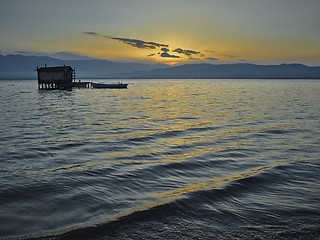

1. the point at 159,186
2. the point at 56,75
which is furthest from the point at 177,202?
the point at 56,75

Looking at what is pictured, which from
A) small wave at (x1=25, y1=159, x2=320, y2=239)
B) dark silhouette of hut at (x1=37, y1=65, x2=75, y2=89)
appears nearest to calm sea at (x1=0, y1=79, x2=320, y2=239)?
small wave at (x1=25, y1=159, x2=320, y2=239)

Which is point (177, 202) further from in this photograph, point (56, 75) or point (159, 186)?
point (56, 75)

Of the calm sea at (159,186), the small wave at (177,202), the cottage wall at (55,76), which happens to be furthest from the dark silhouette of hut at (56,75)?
the small wave at (177,202)

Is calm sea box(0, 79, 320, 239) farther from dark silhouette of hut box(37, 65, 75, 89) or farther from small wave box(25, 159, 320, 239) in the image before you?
dark silhouette of hut box(37, 65, 75, 89)

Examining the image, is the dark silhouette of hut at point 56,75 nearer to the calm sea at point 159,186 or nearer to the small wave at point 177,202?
the calm sea at point 159,186

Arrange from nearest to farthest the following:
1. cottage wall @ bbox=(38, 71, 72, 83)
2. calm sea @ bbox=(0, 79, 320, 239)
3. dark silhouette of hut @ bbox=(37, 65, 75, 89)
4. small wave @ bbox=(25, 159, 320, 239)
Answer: small wave @ bbox=(25, 159, 320, 239), calm sea @ bbox=(0, 79, 320, 239), dark silhouette of hut @ bbox=(37, 65, 75, 89), cottage wall @ bbox=(38, 71, 72, 83)

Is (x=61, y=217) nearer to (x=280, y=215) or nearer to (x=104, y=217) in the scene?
(x=104, y=217)

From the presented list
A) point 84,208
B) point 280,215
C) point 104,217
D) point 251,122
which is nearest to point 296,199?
point 280,215

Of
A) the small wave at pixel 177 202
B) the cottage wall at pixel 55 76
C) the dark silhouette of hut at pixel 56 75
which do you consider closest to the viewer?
the small wave at pixel 177 202

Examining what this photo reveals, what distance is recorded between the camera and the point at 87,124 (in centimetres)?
1809

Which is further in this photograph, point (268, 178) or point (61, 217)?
point (268, 178)

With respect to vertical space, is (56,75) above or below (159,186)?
above

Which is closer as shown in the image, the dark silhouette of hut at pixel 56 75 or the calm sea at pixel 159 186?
the calm sea at pixel 159 186

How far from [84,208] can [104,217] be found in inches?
29.6
